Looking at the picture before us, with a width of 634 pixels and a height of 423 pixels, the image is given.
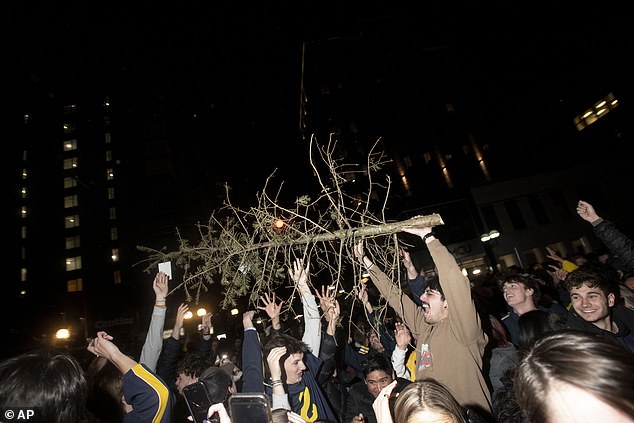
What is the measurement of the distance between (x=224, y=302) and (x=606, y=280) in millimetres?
4921

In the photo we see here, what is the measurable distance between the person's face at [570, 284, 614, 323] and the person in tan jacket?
5.58 feet

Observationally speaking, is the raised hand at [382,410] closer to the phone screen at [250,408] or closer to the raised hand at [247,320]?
the phone screen at [250,408]

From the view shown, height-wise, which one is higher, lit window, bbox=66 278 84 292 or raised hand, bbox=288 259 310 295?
lit window, bbox=66 278 84 292

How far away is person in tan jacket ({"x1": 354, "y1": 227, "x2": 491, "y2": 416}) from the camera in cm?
263

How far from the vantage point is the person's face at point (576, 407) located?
3.79ft

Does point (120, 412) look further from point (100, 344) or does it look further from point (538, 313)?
point (538, 313)

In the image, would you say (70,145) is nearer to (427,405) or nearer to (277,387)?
(277,387)

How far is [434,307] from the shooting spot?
322 cm

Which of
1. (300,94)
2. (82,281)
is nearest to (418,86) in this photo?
(300,94)

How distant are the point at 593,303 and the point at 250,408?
4235 mm

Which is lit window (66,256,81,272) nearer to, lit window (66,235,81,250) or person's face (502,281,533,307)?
lit window (66,235,81,250)

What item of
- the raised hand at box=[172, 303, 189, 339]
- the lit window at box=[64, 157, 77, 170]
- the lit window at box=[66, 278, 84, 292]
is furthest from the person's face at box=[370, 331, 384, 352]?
the lit window at box=[64, 157, 77, 170]

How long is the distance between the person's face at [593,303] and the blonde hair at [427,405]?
8.58ft

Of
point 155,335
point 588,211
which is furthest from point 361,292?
point 588,211
